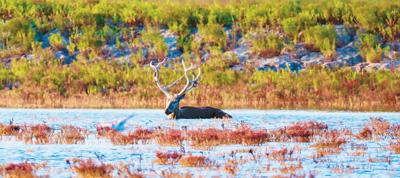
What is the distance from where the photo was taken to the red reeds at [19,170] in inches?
597

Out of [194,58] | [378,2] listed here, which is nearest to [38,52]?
[194,58]

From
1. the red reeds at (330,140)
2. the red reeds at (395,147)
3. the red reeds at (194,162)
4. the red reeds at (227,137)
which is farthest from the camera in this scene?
the red reeds at (227,137)

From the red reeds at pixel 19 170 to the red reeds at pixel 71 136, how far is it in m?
4.84

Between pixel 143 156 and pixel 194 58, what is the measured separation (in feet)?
84.7

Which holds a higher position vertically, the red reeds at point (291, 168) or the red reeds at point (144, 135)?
the red reeds at point (144, 135)

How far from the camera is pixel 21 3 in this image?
51812 mm

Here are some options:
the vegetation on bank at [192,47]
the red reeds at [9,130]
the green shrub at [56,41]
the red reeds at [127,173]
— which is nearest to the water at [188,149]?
the red reeds at [127,173]

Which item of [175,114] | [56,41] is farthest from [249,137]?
[56,41]

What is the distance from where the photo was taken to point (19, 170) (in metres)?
15.4

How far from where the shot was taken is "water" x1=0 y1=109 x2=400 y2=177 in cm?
1650

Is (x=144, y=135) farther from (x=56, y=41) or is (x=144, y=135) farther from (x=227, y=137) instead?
(x=56, y=41)

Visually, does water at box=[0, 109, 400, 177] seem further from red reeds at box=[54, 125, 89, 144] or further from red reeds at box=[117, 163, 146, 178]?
red reeds at box=[117, 163, 146, 178]

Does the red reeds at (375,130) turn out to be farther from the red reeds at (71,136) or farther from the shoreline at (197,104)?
the shoreline at (197,104)

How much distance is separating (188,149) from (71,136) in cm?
299
